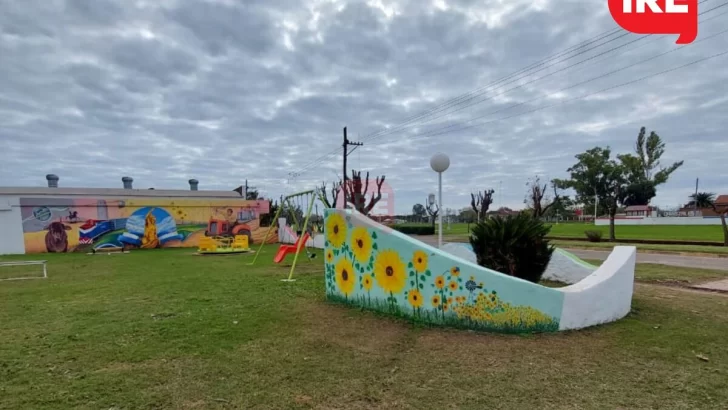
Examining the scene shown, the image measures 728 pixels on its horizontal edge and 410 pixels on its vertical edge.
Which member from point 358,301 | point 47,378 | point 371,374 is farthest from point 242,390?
point 358,301

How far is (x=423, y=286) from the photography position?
479 cm

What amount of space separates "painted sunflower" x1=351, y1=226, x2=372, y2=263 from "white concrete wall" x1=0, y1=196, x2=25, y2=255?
21.0 meters

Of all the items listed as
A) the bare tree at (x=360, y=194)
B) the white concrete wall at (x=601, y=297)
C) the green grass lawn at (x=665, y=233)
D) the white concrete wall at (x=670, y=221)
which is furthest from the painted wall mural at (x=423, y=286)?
the white concrete wall at (x=670, y=221)

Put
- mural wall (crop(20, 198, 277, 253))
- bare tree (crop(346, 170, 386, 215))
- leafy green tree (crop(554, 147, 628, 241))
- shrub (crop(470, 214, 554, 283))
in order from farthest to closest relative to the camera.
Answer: leafy green tree (crop(554, 147, 628, 241)) < mural wall (crop(20, 198, 277, 253)) < bare tree (crop(346, 170, 386, 215)) < shrub (crop(470, 214, 554, 283))

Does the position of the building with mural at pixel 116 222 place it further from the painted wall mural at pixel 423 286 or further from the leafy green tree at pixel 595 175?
the leafy green tree at pixel 595 175

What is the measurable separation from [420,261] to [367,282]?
1.01m

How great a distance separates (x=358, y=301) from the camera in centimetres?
560

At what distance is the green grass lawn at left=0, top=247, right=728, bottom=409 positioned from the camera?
2852mm

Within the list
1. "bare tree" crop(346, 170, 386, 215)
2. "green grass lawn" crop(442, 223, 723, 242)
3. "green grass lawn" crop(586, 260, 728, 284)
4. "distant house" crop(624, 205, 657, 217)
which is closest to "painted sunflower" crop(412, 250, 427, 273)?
"green grass lawn" crop(586, 260, 728, 284)

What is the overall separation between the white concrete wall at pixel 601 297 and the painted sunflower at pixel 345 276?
9.32 feet

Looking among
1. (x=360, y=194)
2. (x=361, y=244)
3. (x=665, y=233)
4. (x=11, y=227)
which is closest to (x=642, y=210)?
(x=665, y=233)

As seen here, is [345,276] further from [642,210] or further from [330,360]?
[642,210]

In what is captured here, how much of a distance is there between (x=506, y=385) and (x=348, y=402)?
1311mm

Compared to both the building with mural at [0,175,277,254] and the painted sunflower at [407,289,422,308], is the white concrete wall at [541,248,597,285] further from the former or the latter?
the building with mural at [0,175,277,254]
